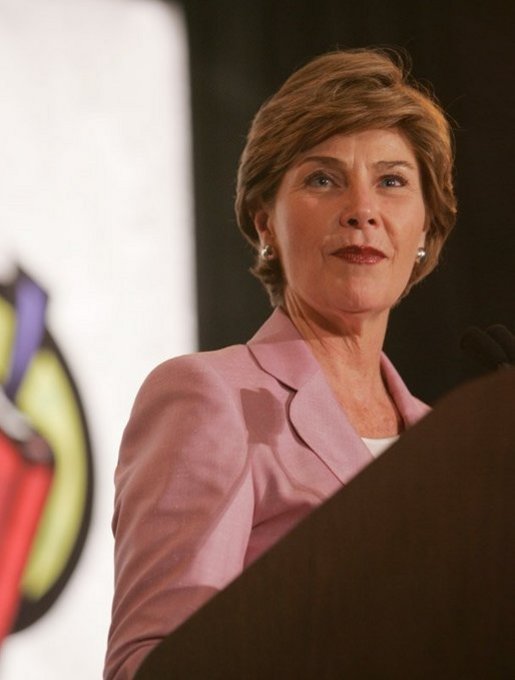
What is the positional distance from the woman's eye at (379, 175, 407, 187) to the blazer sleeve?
1.55 ft

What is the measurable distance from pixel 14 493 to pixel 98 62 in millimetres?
919

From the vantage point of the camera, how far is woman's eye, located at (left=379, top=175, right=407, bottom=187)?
1.65 metres

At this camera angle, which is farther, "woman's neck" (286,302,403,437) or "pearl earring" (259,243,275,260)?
"pearl earring" (259,243,275,260)

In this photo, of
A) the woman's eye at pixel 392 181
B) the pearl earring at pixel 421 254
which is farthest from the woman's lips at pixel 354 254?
the pearl earring at pixel 421 254

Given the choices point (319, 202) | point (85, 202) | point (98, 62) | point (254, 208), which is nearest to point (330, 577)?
point (319, 202)

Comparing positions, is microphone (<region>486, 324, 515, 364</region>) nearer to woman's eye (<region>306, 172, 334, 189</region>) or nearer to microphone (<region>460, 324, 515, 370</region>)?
microphone (<region>460, 324, 515, 370</region>)

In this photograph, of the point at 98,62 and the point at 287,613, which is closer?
the point at 287,613

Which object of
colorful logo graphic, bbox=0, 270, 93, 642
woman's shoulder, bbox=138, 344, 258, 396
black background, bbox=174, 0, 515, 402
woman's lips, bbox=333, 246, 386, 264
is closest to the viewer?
woman's shoulder, bbox=138, 344, 258, 396

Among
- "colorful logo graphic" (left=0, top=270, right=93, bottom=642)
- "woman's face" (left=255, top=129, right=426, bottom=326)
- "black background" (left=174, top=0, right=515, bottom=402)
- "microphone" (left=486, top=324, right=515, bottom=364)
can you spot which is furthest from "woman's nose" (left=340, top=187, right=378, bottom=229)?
"black background" (left=174, top=0, right=515, bottom=402)

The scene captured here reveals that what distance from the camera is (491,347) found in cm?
109

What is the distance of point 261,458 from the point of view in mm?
1263

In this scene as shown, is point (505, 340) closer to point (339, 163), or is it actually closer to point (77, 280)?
point (339, 163)

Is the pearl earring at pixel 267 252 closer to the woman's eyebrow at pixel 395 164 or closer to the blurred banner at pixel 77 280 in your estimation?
the woman's eyebrow at pixel 395 164

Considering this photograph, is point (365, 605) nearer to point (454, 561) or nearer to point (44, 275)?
point (454, 561)
